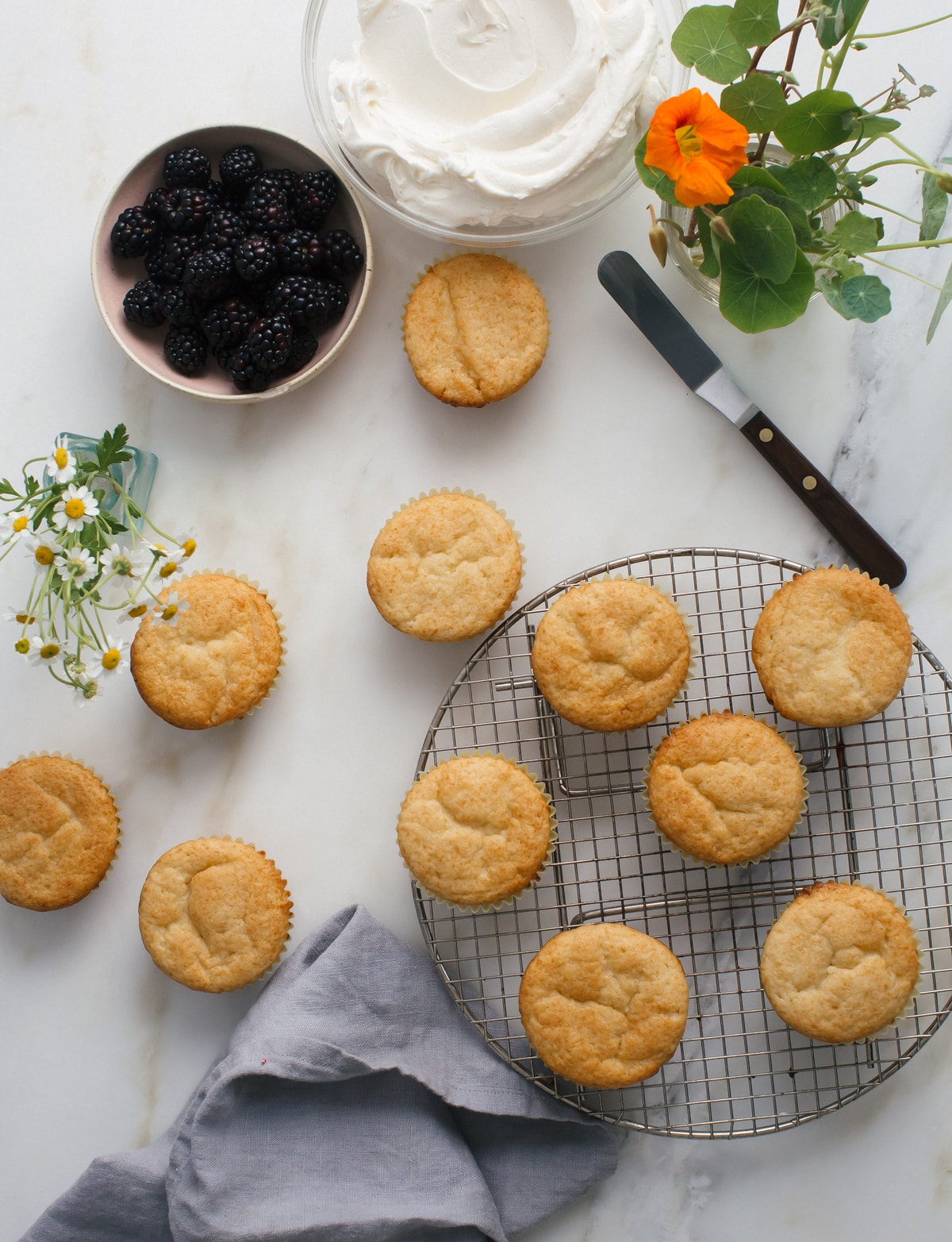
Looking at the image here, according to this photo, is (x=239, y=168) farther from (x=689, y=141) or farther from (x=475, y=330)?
(x=689, y=141)

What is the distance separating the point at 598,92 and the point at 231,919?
7.74ft

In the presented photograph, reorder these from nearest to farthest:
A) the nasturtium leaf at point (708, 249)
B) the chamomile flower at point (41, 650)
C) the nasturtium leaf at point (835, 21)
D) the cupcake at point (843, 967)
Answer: the nasturtium leaf at point (835, 21) → the chamomile flower at point (41, 650) → the nasturtium leaf at point (708, 249) → the cupcake at point (843, 967)

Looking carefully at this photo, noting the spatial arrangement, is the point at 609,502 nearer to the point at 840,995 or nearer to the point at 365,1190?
the point at 840,995

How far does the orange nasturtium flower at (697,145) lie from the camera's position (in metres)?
2.01

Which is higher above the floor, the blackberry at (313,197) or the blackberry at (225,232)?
the blackberry at (225,232)

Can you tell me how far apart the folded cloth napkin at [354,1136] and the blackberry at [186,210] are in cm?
194

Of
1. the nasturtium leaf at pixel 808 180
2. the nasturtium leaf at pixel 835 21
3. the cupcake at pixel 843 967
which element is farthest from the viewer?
the cupcake at pixel 843 967

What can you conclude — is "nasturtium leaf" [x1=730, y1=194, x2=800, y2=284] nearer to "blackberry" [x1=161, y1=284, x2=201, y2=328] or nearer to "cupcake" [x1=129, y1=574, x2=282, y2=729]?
"blackberry" [x1=161, y1=284, x2=201, y2=328]

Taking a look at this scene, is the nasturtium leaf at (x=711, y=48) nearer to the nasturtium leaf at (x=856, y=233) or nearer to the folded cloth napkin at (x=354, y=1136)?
the nasturtium leaf at (x=856, y=233)

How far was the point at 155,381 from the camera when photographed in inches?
116

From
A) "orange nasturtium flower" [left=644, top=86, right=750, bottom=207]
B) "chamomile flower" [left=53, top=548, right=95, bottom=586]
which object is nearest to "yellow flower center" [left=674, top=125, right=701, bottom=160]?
"orange nasturtium flower" [left=644, top=86, right=750, bottom=207]

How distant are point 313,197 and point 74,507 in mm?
1095

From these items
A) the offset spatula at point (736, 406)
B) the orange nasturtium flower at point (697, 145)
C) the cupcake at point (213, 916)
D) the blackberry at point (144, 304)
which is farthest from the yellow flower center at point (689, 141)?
the cupcake at point (213, 916)

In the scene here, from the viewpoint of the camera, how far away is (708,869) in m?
2.72
